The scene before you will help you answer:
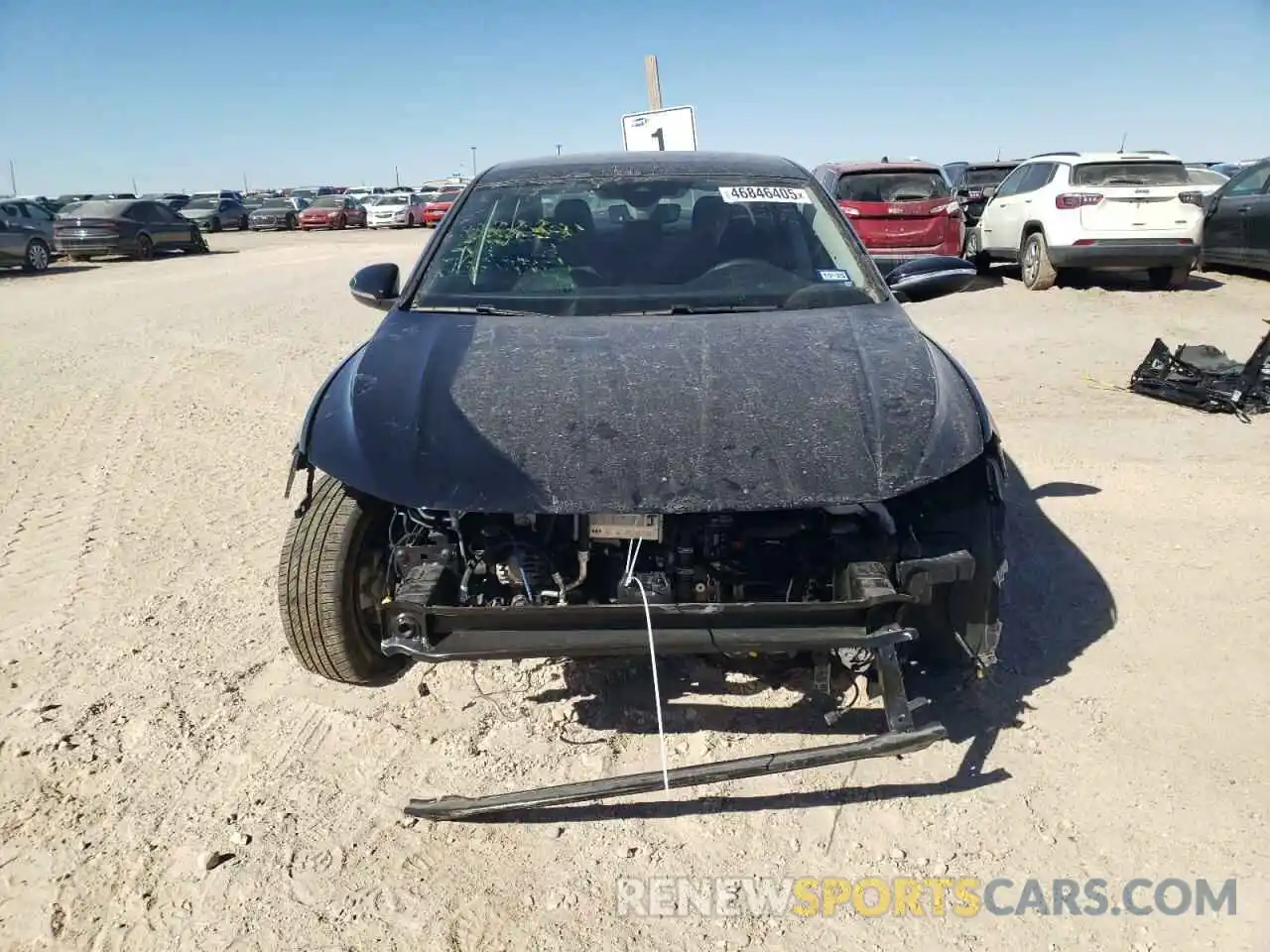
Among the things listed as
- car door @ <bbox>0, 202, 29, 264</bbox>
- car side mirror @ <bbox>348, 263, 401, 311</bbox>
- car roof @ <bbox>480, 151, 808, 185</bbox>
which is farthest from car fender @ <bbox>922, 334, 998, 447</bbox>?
car door @ <bbox>0, 202, 29, 264</bbox>

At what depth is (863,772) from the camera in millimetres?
2859

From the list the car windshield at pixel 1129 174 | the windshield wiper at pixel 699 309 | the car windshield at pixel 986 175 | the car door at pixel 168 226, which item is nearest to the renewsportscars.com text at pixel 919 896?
the windshield wiper at pixel 699 309

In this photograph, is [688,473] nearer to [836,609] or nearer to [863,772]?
[836,609]

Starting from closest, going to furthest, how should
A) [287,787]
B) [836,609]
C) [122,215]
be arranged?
[836,609]
[287,787]
[122,215]

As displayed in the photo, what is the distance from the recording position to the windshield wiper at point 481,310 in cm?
339

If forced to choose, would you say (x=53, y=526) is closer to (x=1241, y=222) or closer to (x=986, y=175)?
(x=1241, y=222)

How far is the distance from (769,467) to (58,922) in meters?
2.07

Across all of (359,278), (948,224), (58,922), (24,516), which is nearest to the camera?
(58,922)

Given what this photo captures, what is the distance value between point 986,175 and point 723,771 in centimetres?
1755

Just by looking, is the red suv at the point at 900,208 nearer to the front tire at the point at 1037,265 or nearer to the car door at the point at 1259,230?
the front tire at the point at 1037,265

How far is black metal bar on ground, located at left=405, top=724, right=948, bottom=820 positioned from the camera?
246 cm

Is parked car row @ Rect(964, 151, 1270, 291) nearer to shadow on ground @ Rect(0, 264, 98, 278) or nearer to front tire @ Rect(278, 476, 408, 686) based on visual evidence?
front tire @ Rect(278, 476, 408, 686)

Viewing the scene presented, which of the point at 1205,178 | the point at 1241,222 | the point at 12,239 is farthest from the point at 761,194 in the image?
the point at 12,239

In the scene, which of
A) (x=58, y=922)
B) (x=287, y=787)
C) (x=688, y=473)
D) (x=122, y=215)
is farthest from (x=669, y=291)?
(x=122, y=215)
